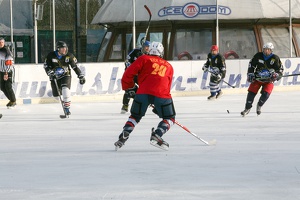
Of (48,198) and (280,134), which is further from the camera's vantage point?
(280,134)

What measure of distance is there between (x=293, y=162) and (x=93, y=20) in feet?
84.8

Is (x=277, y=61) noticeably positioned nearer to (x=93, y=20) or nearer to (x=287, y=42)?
(x=287, y=42)

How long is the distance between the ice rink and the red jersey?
0.68 m

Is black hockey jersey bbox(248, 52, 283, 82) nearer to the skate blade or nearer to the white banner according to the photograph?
the skate blade

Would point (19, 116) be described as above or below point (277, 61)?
below

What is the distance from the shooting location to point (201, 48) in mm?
30984

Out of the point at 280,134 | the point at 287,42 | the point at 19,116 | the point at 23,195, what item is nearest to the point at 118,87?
the point at 19,116

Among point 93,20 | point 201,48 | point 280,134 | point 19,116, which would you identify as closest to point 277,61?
point 280,134

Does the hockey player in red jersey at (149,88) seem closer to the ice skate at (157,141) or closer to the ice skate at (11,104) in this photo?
the ice skate at (157,141)

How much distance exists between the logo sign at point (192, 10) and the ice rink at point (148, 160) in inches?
623

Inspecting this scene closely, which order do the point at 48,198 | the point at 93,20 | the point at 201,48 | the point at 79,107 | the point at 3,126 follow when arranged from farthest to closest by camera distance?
the point at 93,20
the point at 201,48
the point at 79,107
the point at 3,126
the point at 48,198

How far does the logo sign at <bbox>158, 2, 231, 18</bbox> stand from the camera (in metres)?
31.2

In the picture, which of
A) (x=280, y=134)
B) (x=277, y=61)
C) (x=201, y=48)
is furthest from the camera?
(x=201, y=48)

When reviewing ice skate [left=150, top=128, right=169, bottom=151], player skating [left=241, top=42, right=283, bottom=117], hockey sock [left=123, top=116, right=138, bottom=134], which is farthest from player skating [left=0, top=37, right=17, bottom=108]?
ice skate [left=150, top=128, right=169, bottom=151]
